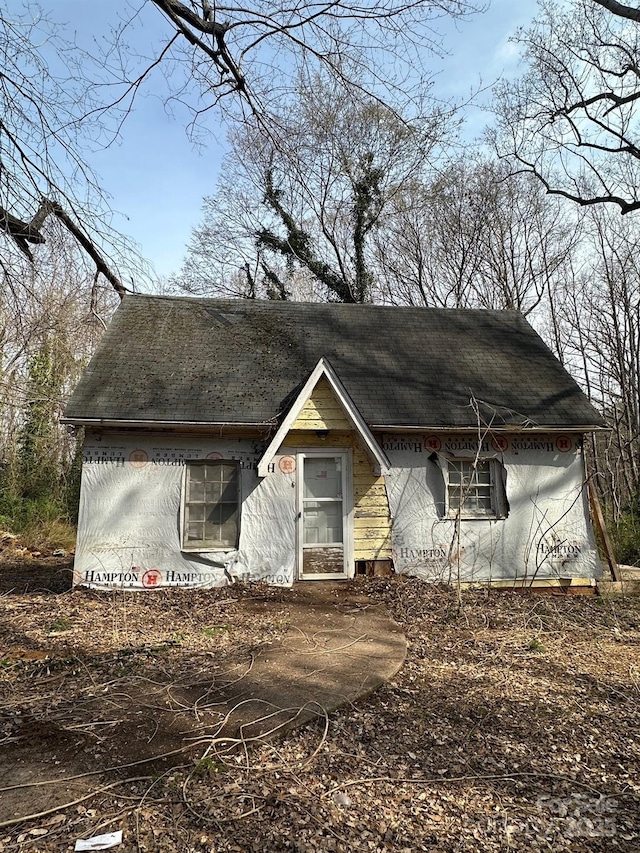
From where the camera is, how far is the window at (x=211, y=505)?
931cm

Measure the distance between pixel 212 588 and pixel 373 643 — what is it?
12.4 ft

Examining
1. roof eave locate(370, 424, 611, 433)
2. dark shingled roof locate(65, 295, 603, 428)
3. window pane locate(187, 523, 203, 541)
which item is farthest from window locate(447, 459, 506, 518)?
window pane locate(187, 523, 203, 541)

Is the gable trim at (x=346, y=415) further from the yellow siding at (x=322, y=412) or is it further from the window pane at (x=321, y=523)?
the window pane at (x=321, y=523)

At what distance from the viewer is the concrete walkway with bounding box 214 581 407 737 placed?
4207 millimetres

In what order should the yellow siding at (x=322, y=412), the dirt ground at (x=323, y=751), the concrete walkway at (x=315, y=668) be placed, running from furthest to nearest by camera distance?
the yellow siding at (x=322, y=412)
the concrete walkway at (x=315, y=668)
the dirt ground at (x=323, y=751)

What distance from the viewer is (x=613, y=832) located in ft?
10.1

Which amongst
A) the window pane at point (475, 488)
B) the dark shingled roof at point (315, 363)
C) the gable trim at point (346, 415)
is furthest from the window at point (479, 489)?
the gable trim at point (346, 415)

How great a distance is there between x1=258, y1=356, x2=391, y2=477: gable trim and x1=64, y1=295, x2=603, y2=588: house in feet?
0.11

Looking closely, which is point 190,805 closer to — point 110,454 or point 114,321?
point 110,454

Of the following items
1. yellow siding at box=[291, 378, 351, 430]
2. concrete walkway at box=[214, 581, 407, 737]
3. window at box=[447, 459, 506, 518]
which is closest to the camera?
concrete walkway at box=[214, 581, 407, 737]

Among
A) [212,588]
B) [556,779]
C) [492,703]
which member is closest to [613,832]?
[556,779]

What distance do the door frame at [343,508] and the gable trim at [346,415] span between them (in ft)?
1.85

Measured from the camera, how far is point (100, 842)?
2.74 meters

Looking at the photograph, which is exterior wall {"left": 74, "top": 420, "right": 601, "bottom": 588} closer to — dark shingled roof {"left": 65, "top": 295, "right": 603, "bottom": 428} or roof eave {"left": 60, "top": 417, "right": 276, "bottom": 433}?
roof eave {"left": 60, "top": 417, "right": 276, "bottom": 433}
